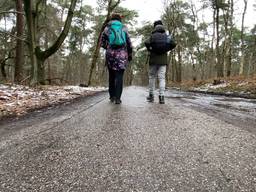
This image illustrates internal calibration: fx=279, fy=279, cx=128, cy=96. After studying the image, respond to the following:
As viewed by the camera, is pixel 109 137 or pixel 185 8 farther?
pixel 185 8

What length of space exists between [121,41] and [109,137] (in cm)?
375

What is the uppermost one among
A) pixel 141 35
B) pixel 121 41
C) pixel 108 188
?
pixel 141 35

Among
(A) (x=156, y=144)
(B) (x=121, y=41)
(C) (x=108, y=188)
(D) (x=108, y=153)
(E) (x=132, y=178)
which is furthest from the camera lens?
(B) (x=121, y=41)

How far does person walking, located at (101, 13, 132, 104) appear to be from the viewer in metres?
6.27

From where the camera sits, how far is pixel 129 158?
7.25 feet

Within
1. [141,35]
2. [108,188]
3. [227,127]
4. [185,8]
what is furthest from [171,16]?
[108,188]

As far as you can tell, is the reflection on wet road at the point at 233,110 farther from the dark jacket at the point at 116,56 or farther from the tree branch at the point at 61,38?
the tree branch at the point at 61,38

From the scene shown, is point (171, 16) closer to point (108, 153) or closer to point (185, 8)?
point (185, 8)

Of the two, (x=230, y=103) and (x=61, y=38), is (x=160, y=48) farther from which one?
(x=61, y=38)

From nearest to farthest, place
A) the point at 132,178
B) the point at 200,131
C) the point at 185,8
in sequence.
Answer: the point at 132,178, the point at 200,131, the point at 185,8

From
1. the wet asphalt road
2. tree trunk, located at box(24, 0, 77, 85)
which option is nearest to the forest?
tree trunk, located at box(24, 0, 77, 85)

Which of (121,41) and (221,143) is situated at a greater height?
(121,41)

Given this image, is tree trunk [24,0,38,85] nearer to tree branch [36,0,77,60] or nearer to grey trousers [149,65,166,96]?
tree branch [36,0,77,60]

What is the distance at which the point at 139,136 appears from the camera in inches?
116
